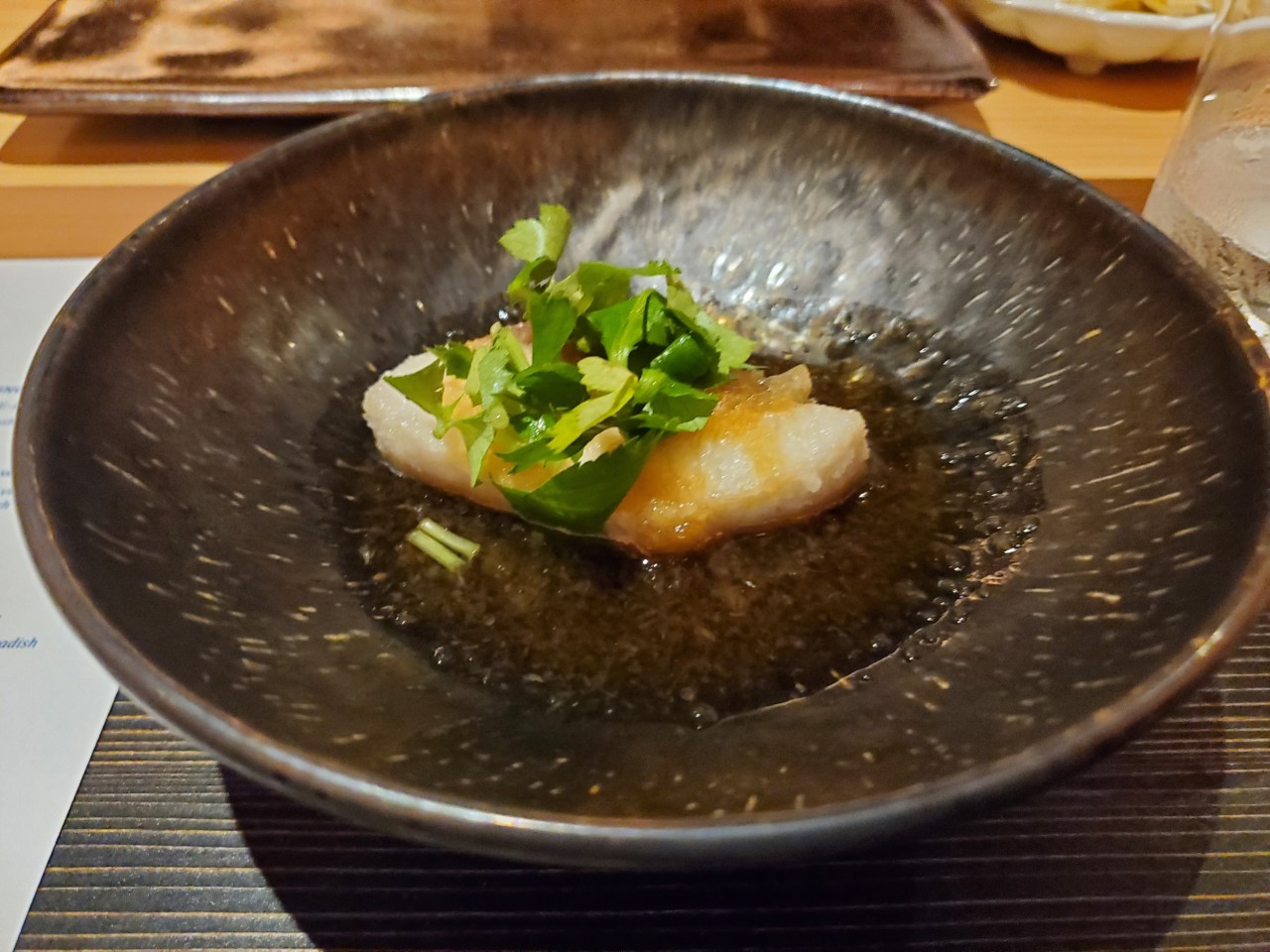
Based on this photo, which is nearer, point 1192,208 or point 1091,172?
point 1192,208

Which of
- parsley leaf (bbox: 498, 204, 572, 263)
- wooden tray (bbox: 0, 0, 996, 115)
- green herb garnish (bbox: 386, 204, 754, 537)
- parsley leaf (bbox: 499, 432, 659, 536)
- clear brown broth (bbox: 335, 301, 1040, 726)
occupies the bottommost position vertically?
clear brown broth (bbox: 335, 301, 1040, 726)

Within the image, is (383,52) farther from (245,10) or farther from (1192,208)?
(1192,208)

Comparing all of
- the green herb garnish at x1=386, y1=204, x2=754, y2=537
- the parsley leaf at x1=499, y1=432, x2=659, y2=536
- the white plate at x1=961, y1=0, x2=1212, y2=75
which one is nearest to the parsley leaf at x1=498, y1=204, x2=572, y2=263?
the green herb garnish at x1=386, y1=204, x2=754, y2=537

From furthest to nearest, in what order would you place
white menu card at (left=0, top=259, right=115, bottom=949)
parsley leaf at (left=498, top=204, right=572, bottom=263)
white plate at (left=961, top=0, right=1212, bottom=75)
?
white plate at (left=961, top=0, right=1212, bottom=75) < parsley leaf at (left=498, top=204, right=572, bottom=263) < white menu card at (left=0, top=259, right=115, bottom=949)

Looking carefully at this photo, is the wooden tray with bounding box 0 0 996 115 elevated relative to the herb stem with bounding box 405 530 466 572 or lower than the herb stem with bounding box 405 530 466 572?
elevated

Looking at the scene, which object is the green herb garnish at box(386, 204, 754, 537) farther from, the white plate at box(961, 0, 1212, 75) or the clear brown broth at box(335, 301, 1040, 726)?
the white plate at box(961, 0, 1212, 75)

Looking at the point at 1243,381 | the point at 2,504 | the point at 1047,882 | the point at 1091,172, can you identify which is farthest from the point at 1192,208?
the point at 2,504

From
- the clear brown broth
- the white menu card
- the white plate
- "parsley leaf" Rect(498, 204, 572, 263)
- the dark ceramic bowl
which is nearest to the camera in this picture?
the dark ceramic bowl
